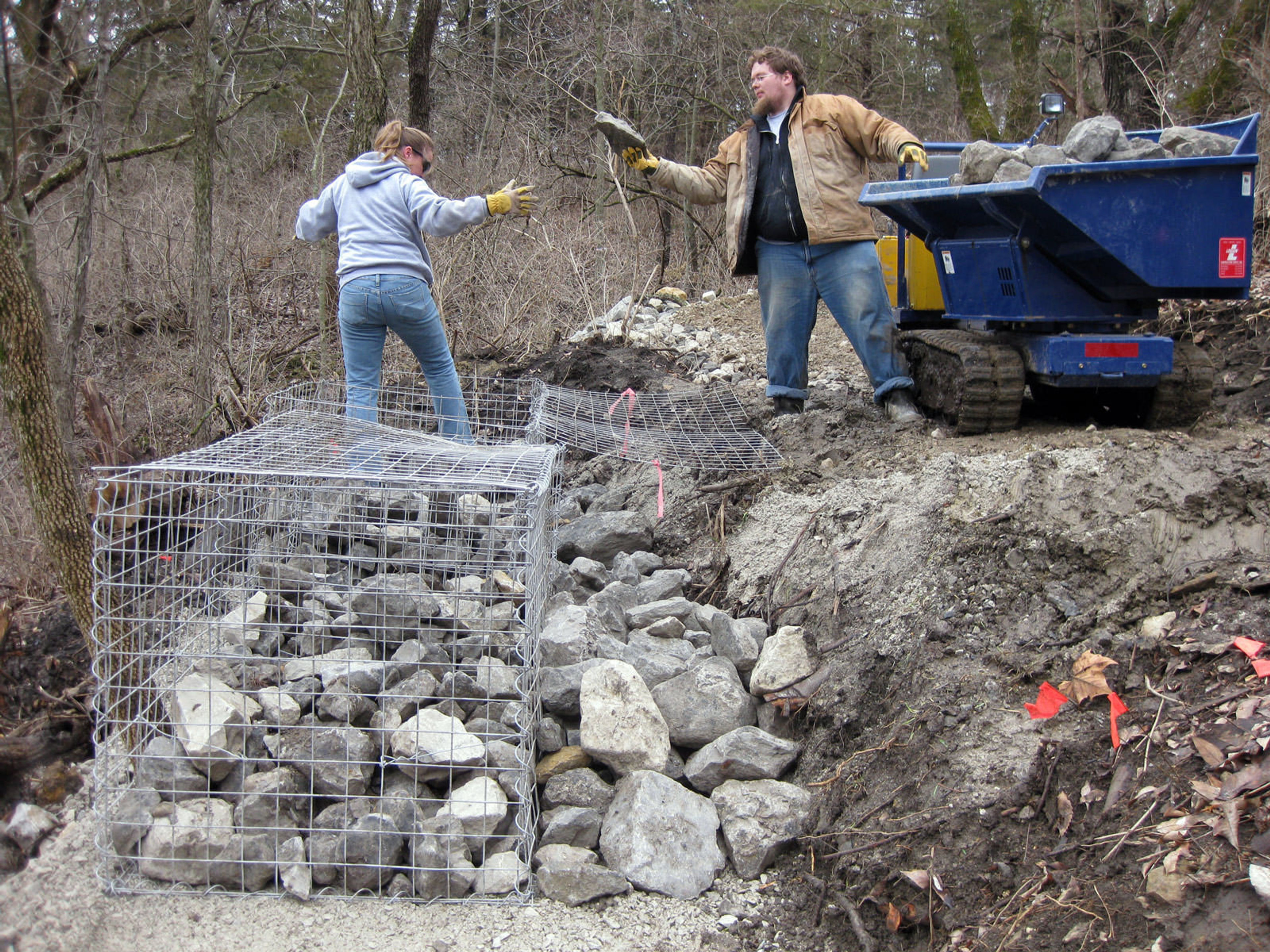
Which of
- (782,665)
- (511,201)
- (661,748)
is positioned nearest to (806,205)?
(511,201)

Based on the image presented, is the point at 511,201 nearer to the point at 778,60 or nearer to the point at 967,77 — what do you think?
the point at 778,60

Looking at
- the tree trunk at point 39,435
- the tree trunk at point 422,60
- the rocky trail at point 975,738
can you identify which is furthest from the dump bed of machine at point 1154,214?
the tree trunk at point 422,60

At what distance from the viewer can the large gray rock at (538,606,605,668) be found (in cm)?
350

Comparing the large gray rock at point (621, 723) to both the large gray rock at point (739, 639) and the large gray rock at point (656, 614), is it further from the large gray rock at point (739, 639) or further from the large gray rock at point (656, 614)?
the large gray rock at point (656, 614)

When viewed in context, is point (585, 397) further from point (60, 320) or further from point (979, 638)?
point (60, 320)

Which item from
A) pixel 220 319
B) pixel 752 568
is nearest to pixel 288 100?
pixel 220 319

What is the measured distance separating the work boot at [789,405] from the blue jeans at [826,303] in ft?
0.17

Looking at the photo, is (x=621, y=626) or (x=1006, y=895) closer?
(x=1006, y=895)

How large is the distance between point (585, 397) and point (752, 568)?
2780 millimetres

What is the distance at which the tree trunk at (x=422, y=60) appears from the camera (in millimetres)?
8359

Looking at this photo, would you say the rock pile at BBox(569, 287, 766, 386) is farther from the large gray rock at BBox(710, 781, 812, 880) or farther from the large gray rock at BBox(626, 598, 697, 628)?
the large gray rock at BBox(710, 781, 812, 880)

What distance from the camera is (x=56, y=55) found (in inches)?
280

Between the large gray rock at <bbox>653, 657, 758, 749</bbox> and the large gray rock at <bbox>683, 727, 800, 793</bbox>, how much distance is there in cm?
8

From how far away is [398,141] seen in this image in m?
5.00
